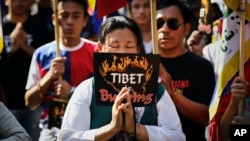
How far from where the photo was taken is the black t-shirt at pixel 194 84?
6.65m

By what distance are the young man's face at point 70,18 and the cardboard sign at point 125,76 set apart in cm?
219

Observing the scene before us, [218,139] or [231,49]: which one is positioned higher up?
[231,49]

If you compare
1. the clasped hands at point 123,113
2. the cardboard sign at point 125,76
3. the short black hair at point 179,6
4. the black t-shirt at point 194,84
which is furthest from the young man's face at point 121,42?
the short black hair at point 179,6

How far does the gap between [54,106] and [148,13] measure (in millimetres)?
1455

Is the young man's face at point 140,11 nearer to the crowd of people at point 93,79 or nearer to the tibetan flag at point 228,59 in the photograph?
the crowd of people at point 93,79

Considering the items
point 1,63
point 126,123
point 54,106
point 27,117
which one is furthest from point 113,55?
point 27,117

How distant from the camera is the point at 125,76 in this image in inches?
218

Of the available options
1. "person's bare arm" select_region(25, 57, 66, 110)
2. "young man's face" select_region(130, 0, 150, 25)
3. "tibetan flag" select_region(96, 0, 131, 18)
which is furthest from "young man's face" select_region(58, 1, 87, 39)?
"tibetan flag" select_region(96, 0, 131, 18)

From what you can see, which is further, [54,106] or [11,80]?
[11,80]

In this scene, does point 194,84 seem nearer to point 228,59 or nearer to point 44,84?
point 228,59

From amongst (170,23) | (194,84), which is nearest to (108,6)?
(170,23)

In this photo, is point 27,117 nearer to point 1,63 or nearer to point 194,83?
point 1,63

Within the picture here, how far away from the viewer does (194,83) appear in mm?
6680

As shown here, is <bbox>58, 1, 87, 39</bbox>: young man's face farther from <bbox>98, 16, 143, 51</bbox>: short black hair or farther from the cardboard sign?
the cardboard sign
